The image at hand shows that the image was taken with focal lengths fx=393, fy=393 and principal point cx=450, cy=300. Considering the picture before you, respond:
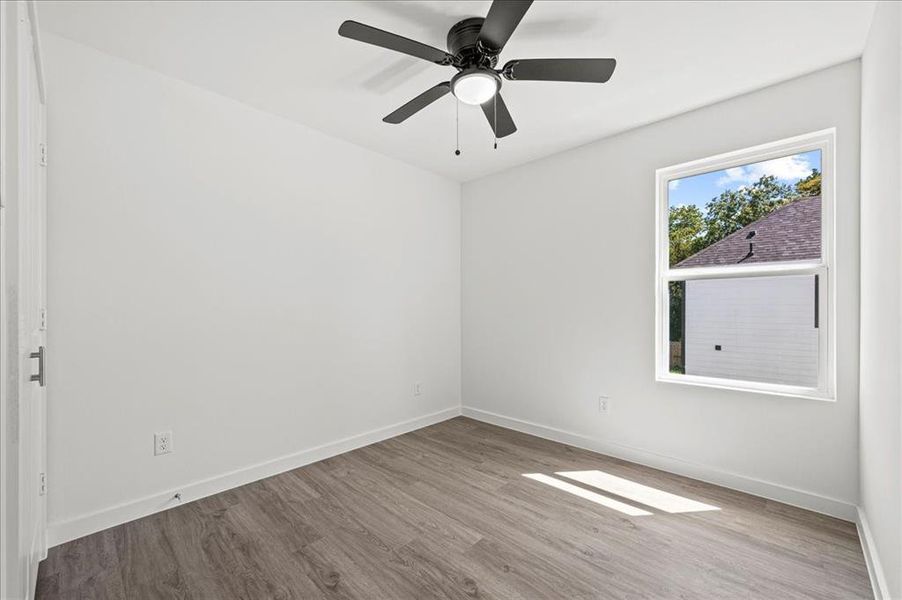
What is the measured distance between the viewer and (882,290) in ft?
5.38

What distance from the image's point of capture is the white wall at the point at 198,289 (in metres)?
2.03

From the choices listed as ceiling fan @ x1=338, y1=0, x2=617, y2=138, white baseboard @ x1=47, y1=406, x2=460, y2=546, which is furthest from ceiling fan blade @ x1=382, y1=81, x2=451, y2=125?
white baseboard @ x1=47, y1=406, x2=460, y2=546

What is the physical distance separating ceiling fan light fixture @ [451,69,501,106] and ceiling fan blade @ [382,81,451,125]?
84mm

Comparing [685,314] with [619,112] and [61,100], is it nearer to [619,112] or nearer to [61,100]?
[619,112]

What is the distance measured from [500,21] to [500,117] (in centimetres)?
69

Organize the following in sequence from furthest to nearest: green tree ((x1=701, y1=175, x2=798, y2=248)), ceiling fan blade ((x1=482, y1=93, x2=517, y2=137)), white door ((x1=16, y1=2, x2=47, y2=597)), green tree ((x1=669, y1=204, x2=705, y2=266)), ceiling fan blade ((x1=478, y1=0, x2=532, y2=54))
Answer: green tree ((x1=669, y1=204, x2=705, y2=266)), green tree ((x1=701, y1=175, x2=798, y2=248)), ceiling fan blade ((x1=482, y1=93, x2=517, y2=137)), ceiling fan blade ((x1=478, y1=0, x2=532, y2=54)), white door ((x1=16, y1=2, x2=47, y2=597))

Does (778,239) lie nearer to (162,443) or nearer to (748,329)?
(748,329)

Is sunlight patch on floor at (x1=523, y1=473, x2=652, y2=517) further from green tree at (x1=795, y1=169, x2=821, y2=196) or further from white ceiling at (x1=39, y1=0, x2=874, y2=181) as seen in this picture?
white ceiling at (x1=39, y1=0, x2=874, y2=181)

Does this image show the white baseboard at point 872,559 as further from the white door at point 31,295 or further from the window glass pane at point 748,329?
the white door at point 31,295

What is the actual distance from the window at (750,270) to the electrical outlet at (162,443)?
3253 mm

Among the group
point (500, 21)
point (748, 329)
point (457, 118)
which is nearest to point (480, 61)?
point (500, 21)

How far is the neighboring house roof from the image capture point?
92.9 inches

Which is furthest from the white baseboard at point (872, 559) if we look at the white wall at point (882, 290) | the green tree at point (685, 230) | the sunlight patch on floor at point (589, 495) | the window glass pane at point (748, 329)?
the green tree at point (685, 230)

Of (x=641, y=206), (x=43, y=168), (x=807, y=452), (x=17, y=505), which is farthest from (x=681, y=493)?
(x=43, y=168)
